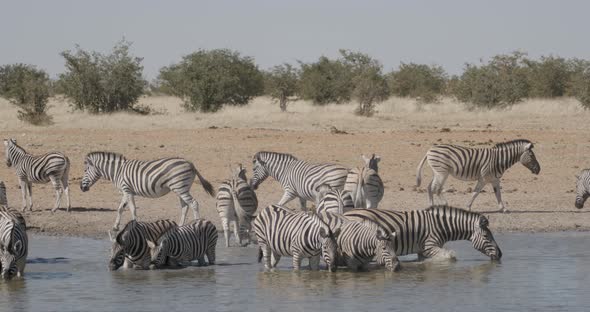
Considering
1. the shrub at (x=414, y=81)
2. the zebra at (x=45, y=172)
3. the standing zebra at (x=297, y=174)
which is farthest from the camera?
the shrub at (x=414, y=81)

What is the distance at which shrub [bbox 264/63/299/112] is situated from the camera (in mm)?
44844

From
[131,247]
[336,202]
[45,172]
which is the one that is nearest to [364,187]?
[336,202]

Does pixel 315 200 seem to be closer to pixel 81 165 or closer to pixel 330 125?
pixel 81 165

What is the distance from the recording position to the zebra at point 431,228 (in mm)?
11961

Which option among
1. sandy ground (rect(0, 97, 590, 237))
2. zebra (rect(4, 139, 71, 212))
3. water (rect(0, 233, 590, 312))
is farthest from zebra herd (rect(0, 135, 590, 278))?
zebra (rect(4, 139, 71, 212))

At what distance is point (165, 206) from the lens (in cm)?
1756

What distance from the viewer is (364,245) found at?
37.2 ft

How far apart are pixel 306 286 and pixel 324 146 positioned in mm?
12798

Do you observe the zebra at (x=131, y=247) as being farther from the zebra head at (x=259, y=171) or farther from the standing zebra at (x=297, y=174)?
the zebra head at (x=259, y=171)

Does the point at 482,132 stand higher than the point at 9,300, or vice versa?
the point at 482,132

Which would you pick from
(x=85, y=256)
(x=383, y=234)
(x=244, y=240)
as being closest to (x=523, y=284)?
(x=383, y=234)

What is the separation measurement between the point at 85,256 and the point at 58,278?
5.36 feet

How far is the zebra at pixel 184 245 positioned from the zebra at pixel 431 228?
1.55 meters

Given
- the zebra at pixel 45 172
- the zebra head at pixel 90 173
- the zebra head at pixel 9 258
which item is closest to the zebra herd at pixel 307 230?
the zebra head at pixel 9 258
